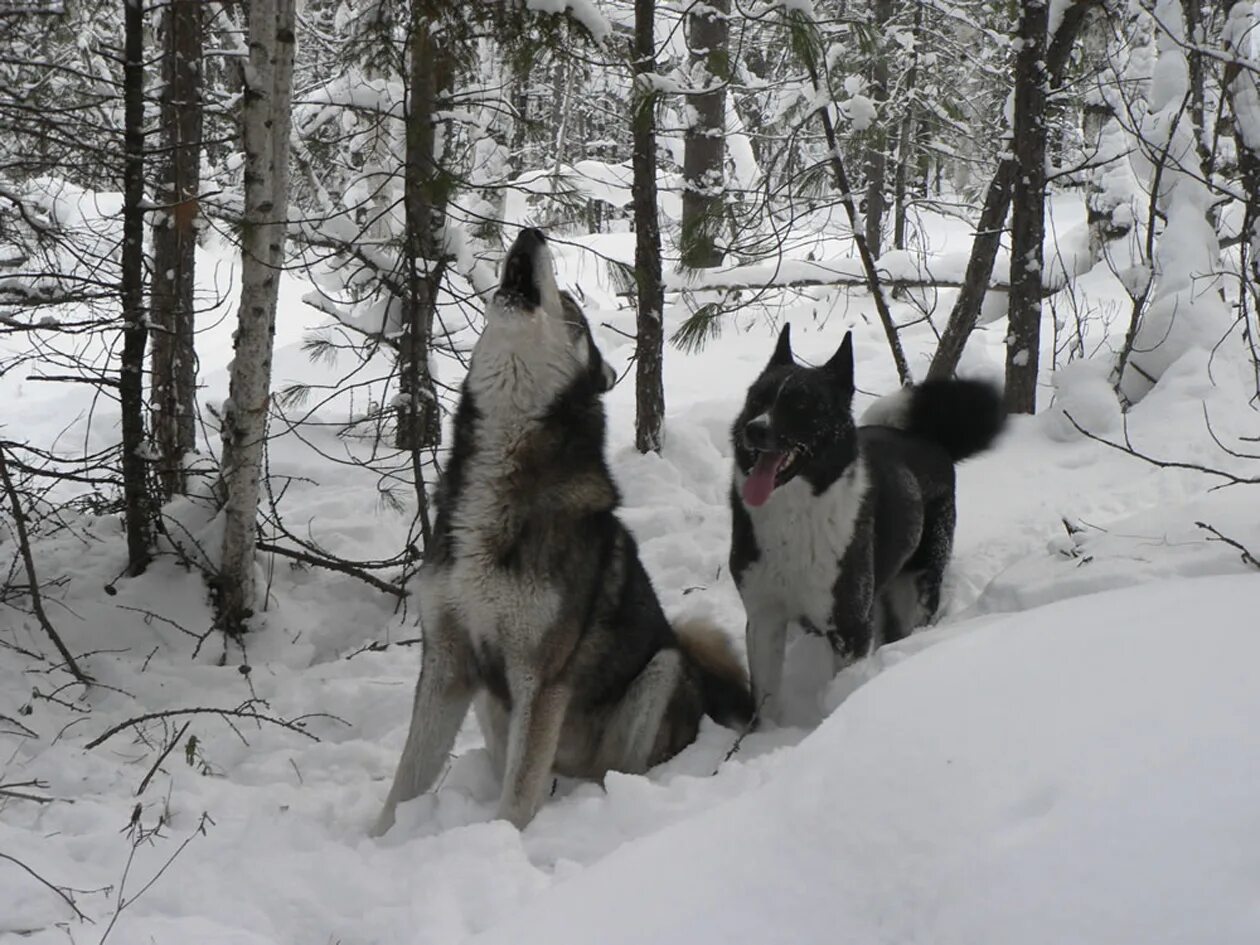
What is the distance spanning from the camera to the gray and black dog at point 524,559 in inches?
149

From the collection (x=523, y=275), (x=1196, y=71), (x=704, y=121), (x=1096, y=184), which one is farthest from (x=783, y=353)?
(x=1096, y=184)

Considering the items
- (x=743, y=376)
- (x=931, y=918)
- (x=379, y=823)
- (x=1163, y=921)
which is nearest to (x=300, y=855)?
(x=379, y=823)

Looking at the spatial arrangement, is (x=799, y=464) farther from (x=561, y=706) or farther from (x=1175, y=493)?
(x=1175, y=493)

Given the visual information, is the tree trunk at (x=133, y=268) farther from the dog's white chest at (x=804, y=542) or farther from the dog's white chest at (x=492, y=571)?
the dog's white chest at (x=804, y=542)

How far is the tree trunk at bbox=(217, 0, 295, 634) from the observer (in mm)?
5094

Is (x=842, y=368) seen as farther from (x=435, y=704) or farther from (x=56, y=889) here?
(x=56, y=889)

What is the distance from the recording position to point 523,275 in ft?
12.3

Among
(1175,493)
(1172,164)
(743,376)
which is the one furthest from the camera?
(743,376)

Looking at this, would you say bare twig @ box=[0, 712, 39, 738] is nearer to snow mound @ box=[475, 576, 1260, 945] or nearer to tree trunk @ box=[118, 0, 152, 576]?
tree trunk @ box=[118, 0, 152, 576]

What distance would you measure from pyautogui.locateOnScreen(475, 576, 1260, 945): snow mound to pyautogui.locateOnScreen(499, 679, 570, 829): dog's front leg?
119 cm

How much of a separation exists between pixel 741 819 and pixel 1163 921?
92 centimetres

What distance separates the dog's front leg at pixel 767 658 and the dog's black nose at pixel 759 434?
0.86 m

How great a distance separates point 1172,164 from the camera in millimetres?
6656

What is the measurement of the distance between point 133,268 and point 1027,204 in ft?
21.7
